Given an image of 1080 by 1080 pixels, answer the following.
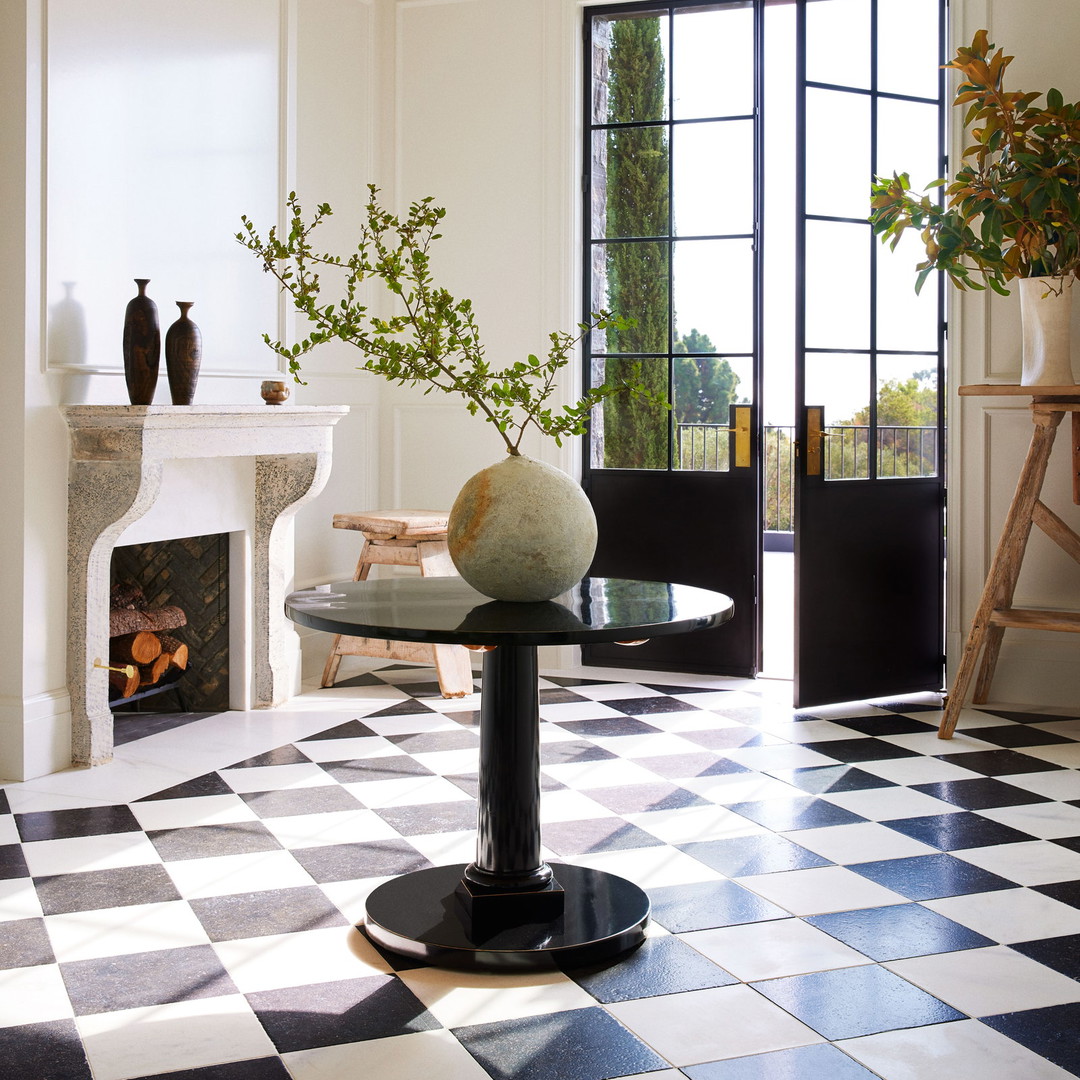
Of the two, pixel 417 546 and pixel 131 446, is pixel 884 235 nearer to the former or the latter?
pixel 417 546

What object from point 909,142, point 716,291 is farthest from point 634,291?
point 909,142

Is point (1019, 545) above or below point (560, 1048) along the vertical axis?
above

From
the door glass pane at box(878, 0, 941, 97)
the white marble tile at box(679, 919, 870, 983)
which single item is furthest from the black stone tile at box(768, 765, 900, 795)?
the door glass pane at box(878, 0, 941, 97)

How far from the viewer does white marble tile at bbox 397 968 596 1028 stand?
222cm

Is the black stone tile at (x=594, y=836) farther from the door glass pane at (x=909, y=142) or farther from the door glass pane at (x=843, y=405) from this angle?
the door glass pane at (x=909, y=142)

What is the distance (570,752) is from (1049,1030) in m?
2.05

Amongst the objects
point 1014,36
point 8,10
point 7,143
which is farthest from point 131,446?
point 1014,36

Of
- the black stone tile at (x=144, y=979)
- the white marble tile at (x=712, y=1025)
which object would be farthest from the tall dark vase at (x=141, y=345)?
the white marble tile at (x=712, y=1025)

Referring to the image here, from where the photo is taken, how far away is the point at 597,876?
2.81m

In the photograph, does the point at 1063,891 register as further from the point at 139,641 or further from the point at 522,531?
the point at 139,641

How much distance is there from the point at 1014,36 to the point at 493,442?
2.55m

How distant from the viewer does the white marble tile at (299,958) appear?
2.37 meters

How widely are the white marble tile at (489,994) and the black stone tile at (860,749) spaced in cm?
189

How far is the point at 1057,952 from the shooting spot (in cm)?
250
